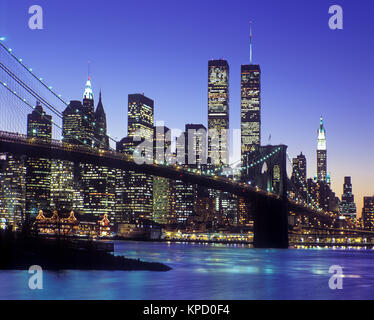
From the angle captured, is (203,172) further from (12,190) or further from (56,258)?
(12,190)

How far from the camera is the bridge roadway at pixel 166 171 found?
46875 millimetres

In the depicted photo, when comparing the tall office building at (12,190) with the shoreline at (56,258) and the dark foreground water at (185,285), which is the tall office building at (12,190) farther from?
the dark foreground water at (185,285)

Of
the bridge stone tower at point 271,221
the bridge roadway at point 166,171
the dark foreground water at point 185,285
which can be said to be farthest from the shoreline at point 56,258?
the bridge stone tower at point 271,221

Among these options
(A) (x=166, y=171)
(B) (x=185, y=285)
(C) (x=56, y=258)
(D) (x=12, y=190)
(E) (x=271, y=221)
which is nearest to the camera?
(B) (x=185, y=285)

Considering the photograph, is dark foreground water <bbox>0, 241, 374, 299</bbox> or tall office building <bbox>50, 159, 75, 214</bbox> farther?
tall office building <bbox>50, 159, 75, 214</bbox>

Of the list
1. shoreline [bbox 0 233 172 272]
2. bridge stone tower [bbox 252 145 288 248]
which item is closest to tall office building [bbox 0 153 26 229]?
bridge stone tower [bbox 252 145 288 248]

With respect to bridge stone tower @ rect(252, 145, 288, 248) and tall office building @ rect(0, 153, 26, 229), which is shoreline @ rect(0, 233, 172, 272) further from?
tall office building @ rect(0, 153, 26, 229)

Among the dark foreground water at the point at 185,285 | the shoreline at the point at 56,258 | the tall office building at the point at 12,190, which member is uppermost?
the tall office building at the point at 12,190

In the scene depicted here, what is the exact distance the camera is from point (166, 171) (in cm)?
6144

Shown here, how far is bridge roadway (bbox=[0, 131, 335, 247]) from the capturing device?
4688cm

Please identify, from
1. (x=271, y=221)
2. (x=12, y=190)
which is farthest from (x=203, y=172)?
(x=12, y=190)

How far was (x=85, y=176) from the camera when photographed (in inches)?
7431

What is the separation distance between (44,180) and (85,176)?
33659 millimetres
